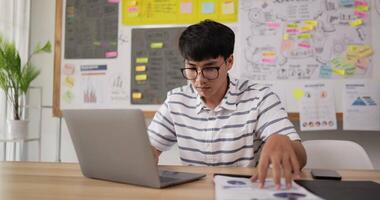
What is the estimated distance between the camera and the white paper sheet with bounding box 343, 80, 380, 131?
7.08 feet

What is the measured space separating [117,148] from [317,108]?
5.58 feet

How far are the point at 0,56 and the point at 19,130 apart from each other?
1.63 ft

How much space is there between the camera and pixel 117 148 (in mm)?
804

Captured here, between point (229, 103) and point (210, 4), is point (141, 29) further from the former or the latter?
point (229, 103)

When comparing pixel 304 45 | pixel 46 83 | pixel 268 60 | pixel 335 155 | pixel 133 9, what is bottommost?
pixel 335 155

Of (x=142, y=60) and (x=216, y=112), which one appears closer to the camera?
(x=216, y=112)

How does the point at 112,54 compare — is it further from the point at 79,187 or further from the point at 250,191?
the point at 250,191

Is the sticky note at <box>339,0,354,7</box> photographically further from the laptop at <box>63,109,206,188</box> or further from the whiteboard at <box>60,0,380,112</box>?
the laptop at <box>63,109,206,188</box>

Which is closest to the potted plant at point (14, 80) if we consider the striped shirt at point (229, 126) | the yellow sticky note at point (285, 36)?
the striped shirt at point (229, 126)

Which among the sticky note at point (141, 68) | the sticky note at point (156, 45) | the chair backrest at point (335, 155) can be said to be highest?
the sticky note at point (156, 45)

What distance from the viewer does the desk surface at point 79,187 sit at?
2.28 ft

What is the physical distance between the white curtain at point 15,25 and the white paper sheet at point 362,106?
229 cm

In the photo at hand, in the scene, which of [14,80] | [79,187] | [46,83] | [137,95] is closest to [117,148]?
[79,187]

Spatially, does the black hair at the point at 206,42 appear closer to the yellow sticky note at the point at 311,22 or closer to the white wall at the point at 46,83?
the yellow sticky note at the point at 311,22
